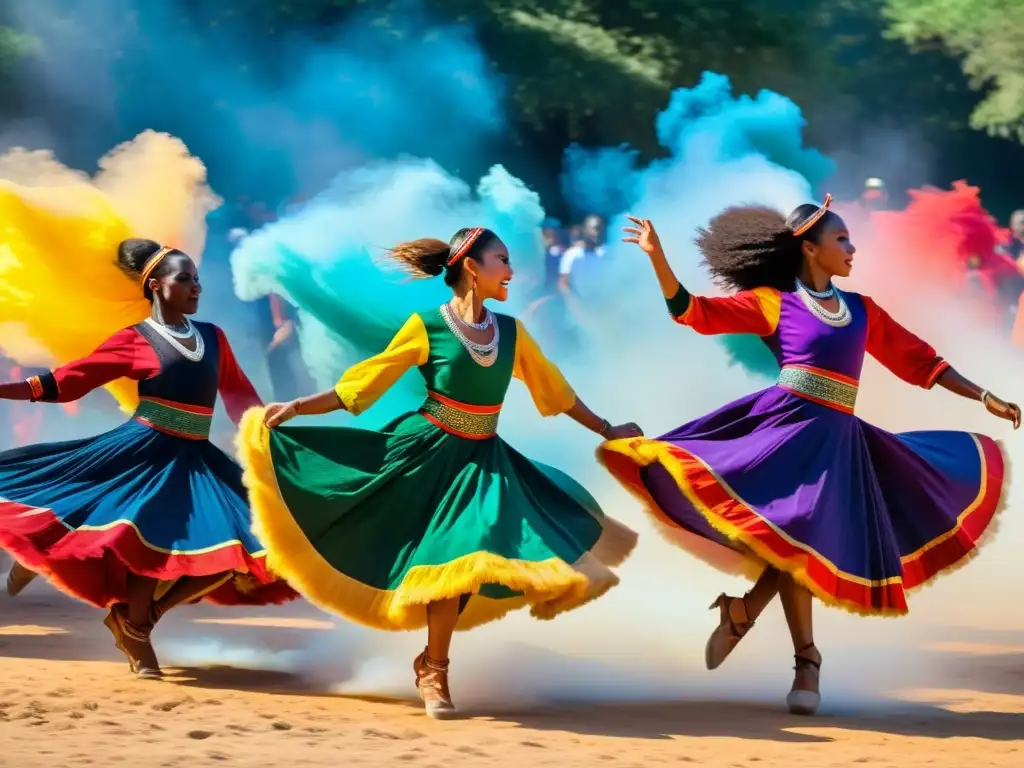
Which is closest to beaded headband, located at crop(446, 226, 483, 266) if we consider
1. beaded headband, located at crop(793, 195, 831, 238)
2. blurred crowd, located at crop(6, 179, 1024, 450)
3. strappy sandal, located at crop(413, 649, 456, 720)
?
beaded headband, located at crop(793, 195, 831, 238)

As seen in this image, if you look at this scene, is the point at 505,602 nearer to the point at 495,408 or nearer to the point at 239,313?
the point at 495,408

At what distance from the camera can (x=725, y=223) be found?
24.4 ft

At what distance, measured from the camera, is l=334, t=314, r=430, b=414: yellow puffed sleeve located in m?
6.63

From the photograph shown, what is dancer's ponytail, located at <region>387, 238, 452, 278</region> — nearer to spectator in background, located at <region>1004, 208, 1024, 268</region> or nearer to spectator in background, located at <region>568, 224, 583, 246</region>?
spectator in background, located at <region>568, 224, 583, 246</region>

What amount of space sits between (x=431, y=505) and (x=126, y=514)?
1.30 metres

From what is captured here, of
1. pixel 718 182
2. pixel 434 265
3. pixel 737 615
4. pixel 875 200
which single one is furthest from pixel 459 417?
pixel 875 200

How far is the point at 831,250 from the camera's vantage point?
7168mm

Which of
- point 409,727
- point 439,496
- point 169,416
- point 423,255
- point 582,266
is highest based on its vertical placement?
point 582,266

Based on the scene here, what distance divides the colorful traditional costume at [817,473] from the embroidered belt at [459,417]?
514 millimetres

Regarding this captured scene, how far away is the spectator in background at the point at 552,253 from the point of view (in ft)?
41.8

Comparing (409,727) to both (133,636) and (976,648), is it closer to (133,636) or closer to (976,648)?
(133,636)

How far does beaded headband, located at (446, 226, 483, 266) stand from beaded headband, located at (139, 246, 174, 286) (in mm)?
1406

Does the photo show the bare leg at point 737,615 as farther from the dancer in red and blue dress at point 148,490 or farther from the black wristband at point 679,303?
the dancer in red and blue dress at point 148,490

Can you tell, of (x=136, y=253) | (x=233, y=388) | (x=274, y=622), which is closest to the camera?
(x=233, y=388)
